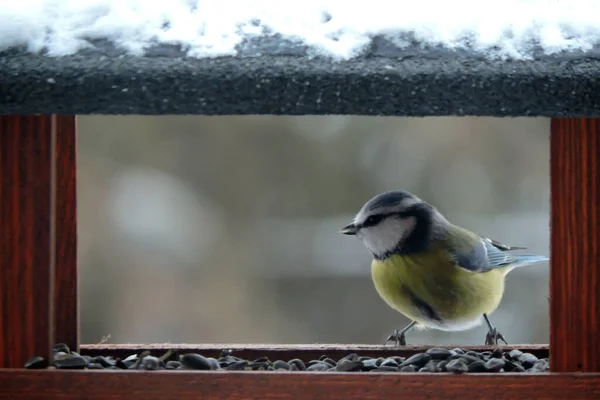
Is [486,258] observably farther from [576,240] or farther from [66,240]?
[66,240]

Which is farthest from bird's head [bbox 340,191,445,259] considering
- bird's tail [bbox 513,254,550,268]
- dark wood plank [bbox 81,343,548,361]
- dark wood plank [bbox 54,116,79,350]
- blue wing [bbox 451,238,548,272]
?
dark wood plank [bbox 54,116,79,350]

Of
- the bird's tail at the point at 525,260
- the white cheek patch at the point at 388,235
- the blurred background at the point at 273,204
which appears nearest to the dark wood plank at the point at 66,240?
the white cheek patch at the point at 388,235

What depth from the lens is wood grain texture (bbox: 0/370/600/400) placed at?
1.86 metres

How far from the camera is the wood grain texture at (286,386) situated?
186cm

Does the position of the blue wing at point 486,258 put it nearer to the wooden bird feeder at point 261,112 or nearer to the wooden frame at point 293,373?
the wooden bird feeder at point 261,112

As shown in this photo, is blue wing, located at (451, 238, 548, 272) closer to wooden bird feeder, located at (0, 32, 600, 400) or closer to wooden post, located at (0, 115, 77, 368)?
wooden bird feeder, located at (0, 32, 600, 400)

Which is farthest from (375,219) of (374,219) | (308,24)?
(308,24)

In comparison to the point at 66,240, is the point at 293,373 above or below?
below

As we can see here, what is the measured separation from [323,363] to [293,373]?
1.26 feet

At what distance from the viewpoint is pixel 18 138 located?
1.87 meters

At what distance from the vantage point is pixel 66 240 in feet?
7.38

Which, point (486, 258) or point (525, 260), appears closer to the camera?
point (486, 258)

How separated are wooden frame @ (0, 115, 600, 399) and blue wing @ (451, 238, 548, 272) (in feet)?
3.07

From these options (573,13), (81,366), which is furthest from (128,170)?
(573,13)
